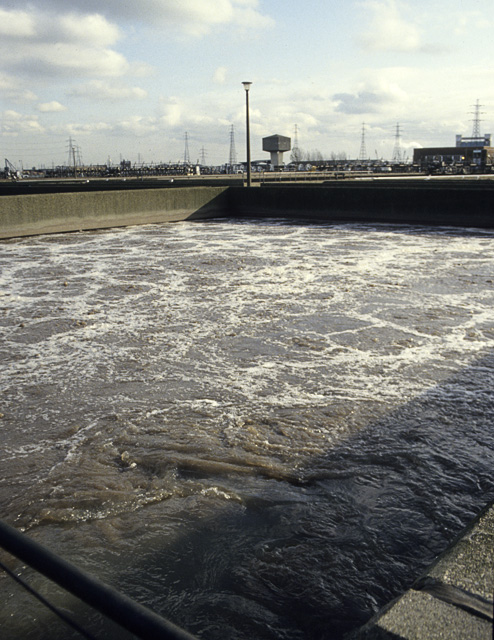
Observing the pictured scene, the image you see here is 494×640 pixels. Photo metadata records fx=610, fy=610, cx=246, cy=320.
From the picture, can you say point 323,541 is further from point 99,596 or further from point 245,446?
point 99,596

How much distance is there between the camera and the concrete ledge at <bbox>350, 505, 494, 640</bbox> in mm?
1875

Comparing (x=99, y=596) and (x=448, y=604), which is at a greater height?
(x=99, y=596)

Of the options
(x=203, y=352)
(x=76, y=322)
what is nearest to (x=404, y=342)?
(x=203, y=352)

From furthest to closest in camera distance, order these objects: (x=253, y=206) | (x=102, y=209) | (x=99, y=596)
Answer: (x=253, y=206) < (x=102, y=209) < (x=99, y=596)

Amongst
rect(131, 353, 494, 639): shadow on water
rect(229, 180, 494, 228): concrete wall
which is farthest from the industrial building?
rect(131, 353, 494, 639): shadow on water

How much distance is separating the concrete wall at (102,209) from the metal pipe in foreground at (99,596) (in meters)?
18.5

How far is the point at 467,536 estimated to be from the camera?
2434mm

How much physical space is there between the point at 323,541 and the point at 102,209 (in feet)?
63.1

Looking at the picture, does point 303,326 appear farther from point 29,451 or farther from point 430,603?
point 430,603

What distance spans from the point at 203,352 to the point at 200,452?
2.53 metres

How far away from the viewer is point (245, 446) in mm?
4805

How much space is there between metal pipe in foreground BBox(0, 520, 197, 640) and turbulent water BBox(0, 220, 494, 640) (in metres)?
2.00

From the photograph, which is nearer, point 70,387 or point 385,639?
point 385,639

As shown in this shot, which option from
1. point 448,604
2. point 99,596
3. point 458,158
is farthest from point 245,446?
point 458,158
